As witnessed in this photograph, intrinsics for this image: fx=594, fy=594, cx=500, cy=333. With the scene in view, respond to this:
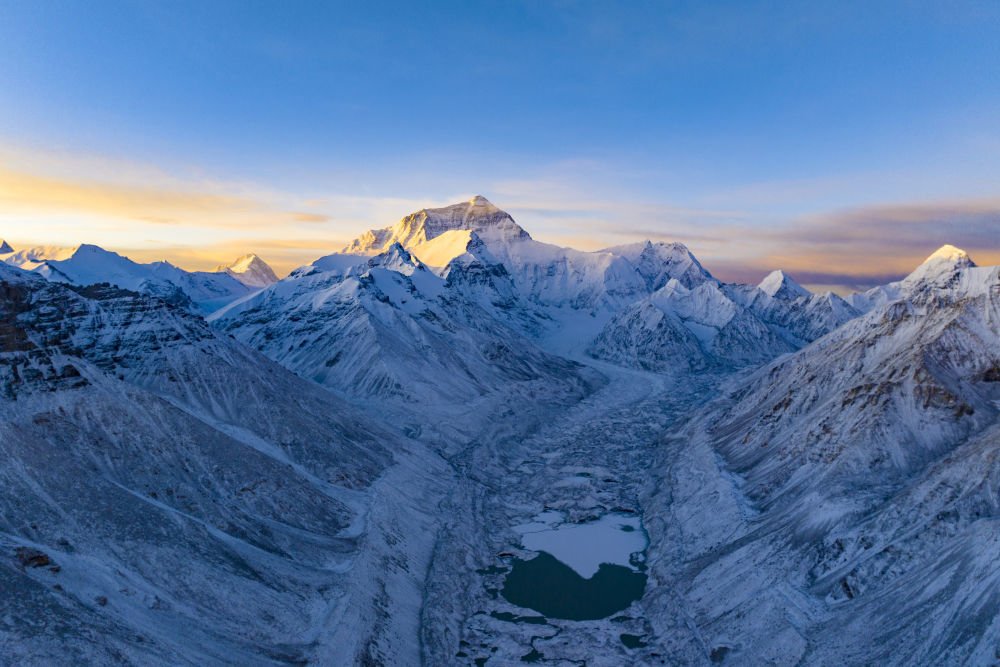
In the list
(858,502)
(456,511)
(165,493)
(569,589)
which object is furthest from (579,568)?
(165,493)

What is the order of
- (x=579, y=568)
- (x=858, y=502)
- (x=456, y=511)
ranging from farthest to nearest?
(x=456, y=511) < (x=579, y=568) < (x=858, y=502)

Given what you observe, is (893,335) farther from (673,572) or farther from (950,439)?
(673,572)

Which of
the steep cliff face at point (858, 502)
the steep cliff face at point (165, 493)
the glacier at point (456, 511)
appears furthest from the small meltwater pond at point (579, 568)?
the steep cliff face at point (165, 493)

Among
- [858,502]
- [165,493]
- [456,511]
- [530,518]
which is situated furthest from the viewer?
[530,518]

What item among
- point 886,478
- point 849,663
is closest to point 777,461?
point 886,478

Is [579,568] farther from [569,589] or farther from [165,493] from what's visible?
[165,493]

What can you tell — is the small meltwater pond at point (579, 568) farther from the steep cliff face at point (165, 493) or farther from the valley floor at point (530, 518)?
the steep cliff face at point (165, 493)

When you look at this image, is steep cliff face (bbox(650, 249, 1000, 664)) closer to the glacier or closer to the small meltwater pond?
the glacier

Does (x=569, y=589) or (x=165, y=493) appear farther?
(x=569, y=589)

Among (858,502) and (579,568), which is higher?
(858,502)
